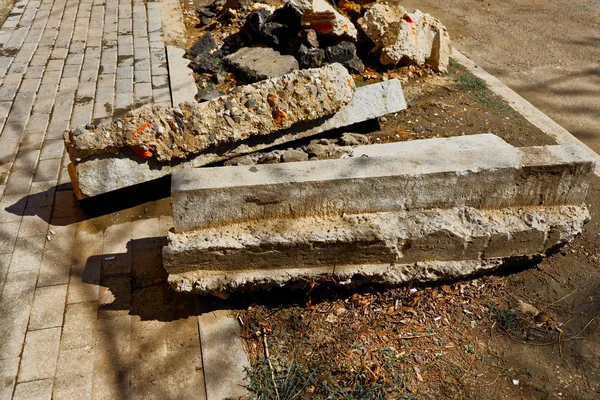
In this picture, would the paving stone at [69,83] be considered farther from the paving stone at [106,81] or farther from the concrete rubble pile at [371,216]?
the concrete rubble pile at [371,216]

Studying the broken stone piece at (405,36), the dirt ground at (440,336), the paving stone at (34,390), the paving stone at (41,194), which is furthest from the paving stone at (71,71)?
the paving stone at (34,390)

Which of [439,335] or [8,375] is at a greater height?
[8,375]

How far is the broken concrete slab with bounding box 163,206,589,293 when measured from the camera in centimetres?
350

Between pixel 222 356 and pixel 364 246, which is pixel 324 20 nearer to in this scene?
pixel 364 246

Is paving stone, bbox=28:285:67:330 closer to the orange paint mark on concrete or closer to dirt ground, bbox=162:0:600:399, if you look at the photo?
dirt ground, bbox=162:0:600:399

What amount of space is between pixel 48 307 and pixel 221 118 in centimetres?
207

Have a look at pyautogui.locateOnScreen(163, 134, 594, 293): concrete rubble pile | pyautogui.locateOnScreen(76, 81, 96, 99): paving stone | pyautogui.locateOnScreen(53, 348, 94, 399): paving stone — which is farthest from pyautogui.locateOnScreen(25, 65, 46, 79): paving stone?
pyautogui.locateOnScreen(53, 348, 94, 399): paving stone

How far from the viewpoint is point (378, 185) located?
3553 millimetres

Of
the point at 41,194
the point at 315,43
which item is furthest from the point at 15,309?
the point at 315,43

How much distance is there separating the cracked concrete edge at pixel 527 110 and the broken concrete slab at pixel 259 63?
289 cm

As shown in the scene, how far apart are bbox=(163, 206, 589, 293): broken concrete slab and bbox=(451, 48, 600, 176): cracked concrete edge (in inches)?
93.3

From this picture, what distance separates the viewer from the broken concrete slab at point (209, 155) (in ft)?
13.8

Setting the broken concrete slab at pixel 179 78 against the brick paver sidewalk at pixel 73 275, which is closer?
the brick paver sidewalk at pixel 73 275

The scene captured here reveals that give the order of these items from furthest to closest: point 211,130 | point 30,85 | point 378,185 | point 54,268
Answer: point 30,85 → point 211,130 → point 54,268 → point 378,185
